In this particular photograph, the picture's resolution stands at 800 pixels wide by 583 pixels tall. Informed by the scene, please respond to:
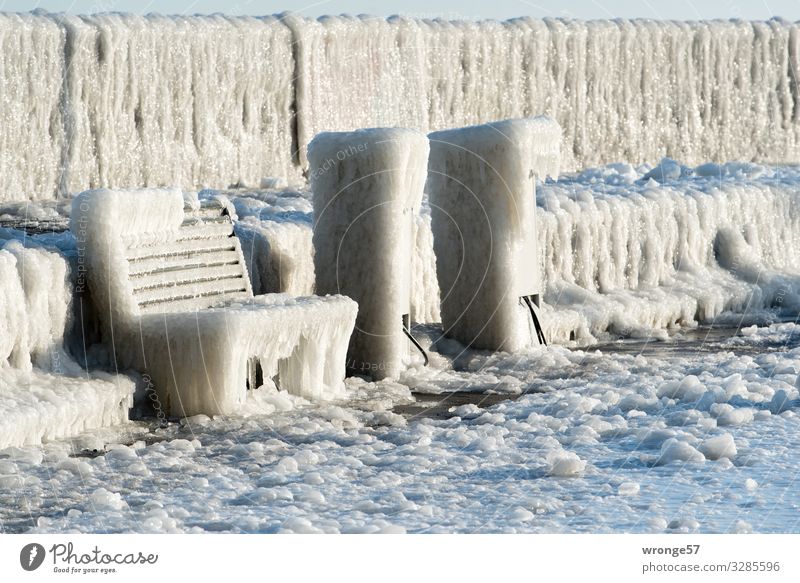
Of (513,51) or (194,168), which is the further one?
(513,51)

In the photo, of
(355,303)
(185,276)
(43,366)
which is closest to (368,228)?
(355,303)

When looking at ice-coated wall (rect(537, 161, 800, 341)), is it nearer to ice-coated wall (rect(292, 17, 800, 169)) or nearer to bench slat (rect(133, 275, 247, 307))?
ice-coated wall (rect(292, 17, 800, 169))

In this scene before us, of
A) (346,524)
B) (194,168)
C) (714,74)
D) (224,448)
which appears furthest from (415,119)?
(346,524)

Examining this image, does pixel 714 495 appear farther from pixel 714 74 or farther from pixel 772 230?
pixel 714 74

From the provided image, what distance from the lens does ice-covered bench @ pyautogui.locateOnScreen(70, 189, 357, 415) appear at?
7.92 metres

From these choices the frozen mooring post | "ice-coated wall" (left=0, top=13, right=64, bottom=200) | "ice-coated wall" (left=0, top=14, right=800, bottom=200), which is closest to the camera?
the frozen mooring post

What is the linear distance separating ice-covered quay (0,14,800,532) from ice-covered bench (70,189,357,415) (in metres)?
0.02

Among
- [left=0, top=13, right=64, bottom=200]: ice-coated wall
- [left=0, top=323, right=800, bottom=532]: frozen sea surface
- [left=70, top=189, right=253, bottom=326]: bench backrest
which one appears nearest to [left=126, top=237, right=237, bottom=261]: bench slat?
[left=70, top=189, right=253, bottom=326]: bench backrest

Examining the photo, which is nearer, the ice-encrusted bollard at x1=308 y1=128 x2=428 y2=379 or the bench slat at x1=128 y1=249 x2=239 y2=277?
the bench slat at x1=128 y1=249 x2=239 y2=277

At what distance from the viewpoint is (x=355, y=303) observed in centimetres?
877

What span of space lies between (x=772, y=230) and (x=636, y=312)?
322cm

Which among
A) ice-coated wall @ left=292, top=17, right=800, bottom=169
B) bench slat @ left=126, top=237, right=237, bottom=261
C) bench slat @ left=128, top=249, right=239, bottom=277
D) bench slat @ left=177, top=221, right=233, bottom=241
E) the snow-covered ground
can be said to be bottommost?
the snow-covered ground

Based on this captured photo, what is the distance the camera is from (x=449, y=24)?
1756 centimetres

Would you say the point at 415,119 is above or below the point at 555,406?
above
